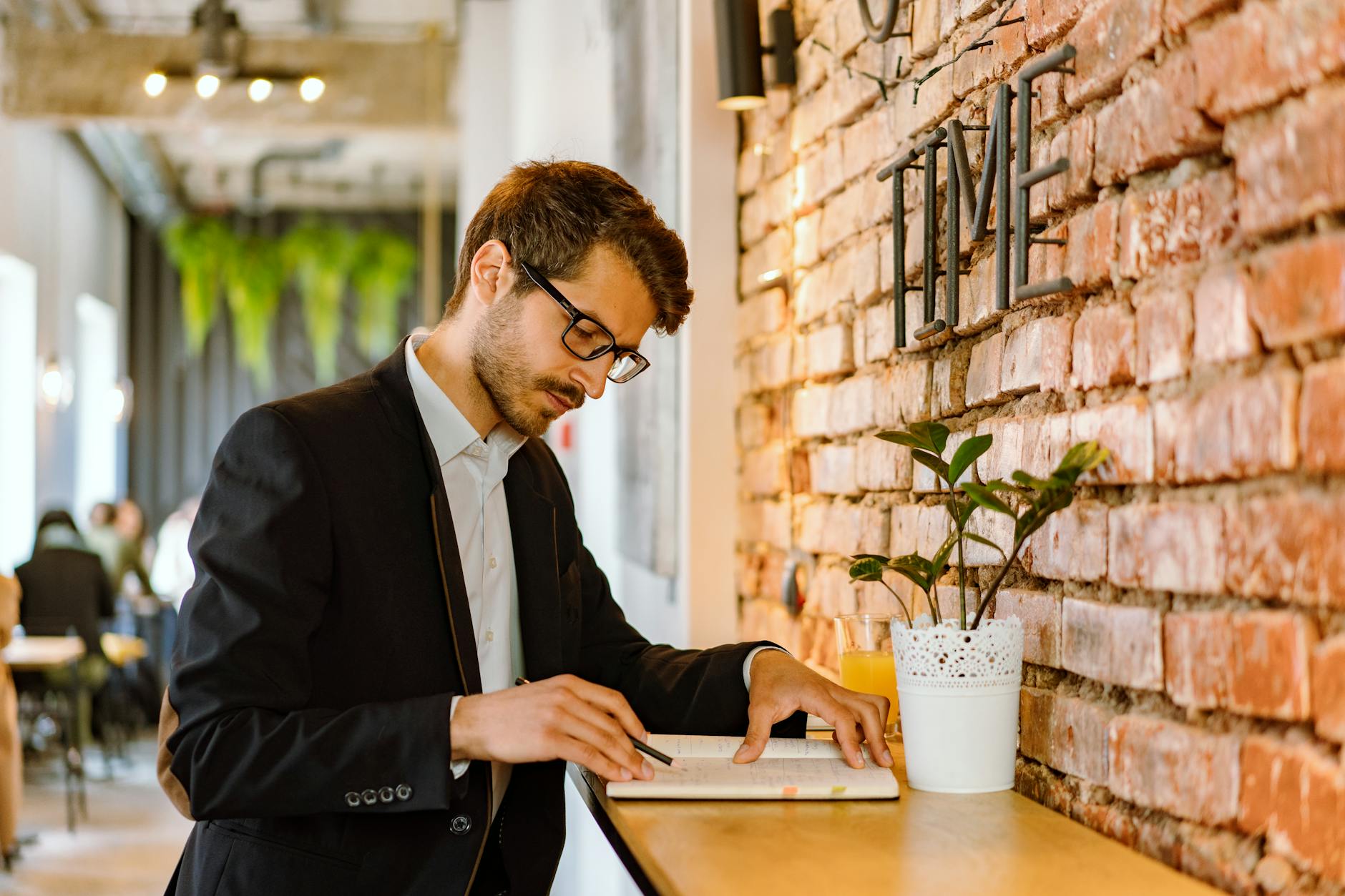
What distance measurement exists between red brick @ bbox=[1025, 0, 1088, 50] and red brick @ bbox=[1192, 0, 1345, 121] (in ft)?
0.80

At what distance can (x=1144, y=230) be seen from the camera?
118 cm

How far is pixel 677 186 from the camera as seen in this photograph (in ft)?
8.87

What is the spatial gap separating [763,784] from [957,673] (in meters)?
0.22

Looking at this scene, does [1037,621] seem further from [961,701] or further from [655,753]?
[655,753]

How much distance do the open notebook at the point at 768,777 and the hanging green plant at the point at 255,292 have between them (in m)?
9.96

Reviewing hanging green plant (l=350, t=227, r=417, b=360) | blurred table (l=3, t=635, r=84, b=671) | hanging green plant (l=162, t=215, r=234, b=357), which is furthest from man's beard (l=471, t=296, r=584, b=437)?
hanging green plant (l=162, t=215, r=234, b=357)

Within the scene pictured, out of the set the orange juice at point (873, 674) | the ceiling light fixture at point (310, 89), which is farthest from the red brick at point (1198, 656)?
the ceiling light fixture at point (310, 89)

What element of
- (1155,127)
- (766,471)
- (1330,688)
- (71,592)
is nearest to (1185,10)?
(1155,127)

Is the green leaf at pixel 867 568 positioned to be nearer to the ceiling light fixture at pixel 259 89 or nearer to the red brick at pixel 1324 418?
the red brick at pixel 1324 418

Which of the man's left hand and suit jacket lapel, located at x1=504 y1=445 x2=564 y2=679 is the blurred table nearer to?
suit jacket lapel, located at x1=504 y1=445 x2=564 y2=679

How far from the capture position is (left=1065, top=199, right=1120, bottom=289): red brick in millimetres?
1244

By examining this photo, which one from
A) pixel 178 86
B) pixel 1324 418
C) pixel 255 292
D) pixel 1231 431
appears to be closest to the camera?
pixel 1324 418

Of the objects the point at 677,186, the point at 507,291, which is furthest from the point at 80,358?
the point at 507,291

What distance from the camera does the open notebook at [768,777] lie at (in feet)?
4.37
